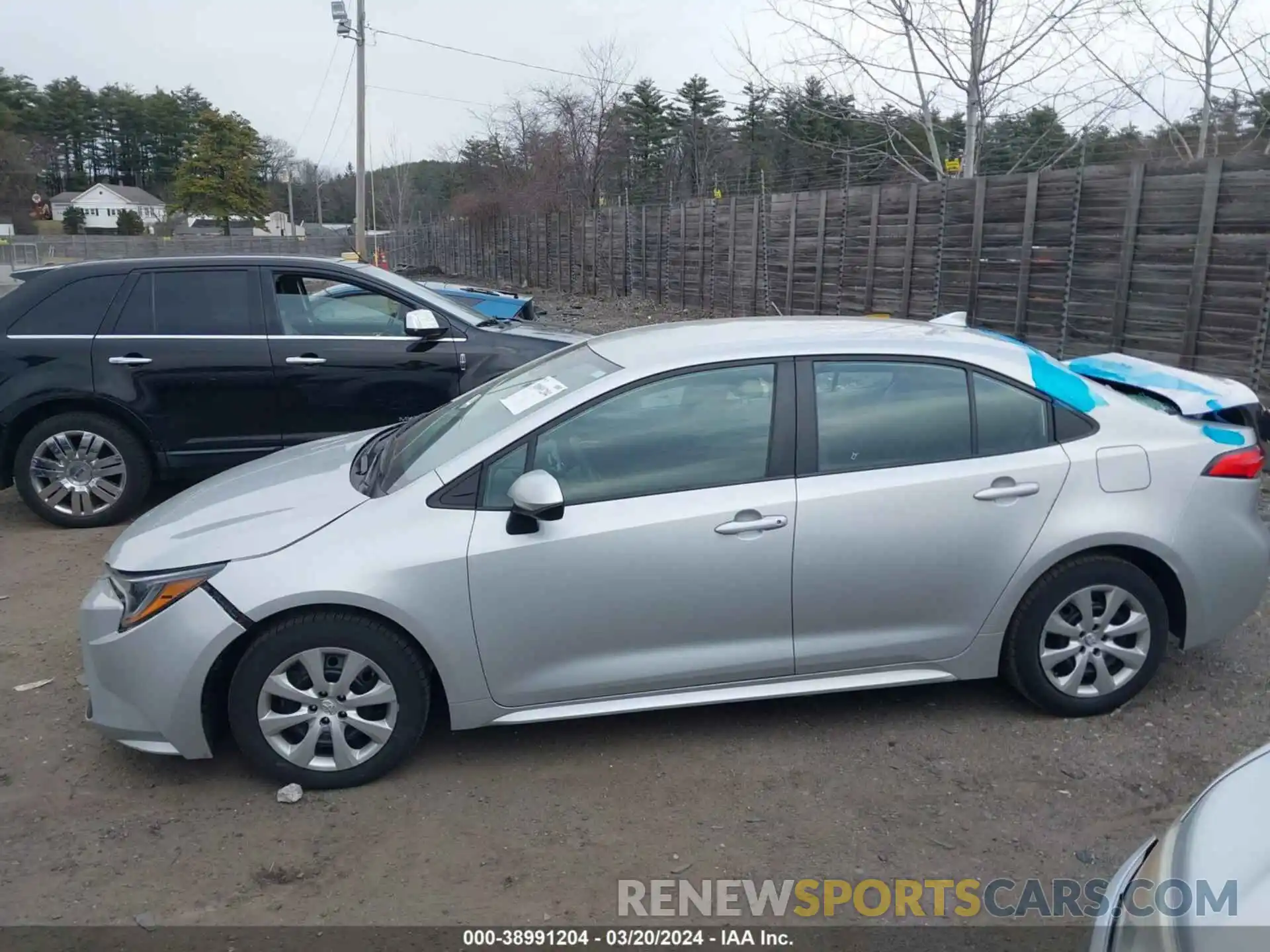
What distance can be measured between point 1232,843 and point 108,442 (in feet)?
22.4

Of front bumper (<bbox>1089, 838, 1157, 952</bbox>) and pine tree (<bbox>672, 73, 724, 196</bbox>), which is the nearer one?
front bumper (<bbox>1089, 838, 1157, 952</bbox>)

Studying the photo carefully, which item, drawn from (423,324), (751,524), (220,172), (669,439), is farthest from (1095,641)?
(220,172)

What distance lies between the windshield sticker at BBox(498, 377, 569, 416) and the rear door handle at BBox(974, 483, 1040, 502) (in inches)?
64.7

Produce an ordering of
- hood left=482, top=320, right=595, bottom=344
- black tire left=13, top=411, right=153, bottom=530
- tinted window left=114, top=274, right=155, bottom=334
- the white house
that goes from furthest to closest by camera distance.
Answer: the white house → hood left=482, top=320, right=595, bottom=344 → tinted window left=114, top=274, right=155, bottom=334 → black tire left=13, top=411, right=153, bottom=530

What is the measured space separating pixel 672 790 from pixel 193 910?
160 cm

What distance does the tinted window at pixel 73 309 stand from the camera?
6.99m

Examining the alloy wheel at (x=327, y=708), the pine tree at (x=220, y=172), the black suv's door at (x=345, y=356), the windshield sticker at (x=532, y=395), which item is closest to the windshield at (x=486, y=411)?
the windshield sticker at (x=532, y=395)

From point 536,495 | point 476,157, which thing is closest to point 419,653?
point 536,495

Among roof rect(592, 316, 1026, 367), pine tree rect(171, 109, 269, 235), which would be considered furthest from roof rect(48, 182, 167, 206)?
roof rect(592, 316, 1026, 367)

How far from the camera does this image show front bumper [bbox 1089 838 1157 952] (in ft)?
6.91

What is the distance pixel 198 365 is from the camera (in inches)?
277

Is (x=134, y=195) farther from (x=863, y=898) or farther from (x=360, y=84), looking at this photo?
(x=863, y=898)

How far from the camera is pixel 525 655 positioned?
386cm

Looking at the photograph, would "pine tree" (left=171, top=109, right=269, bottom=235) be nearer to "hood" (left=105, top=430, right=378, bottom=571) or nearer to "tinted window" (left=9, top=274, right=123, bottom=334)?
"tinted window" (left=9, top=274, right=123, bottom=334)
